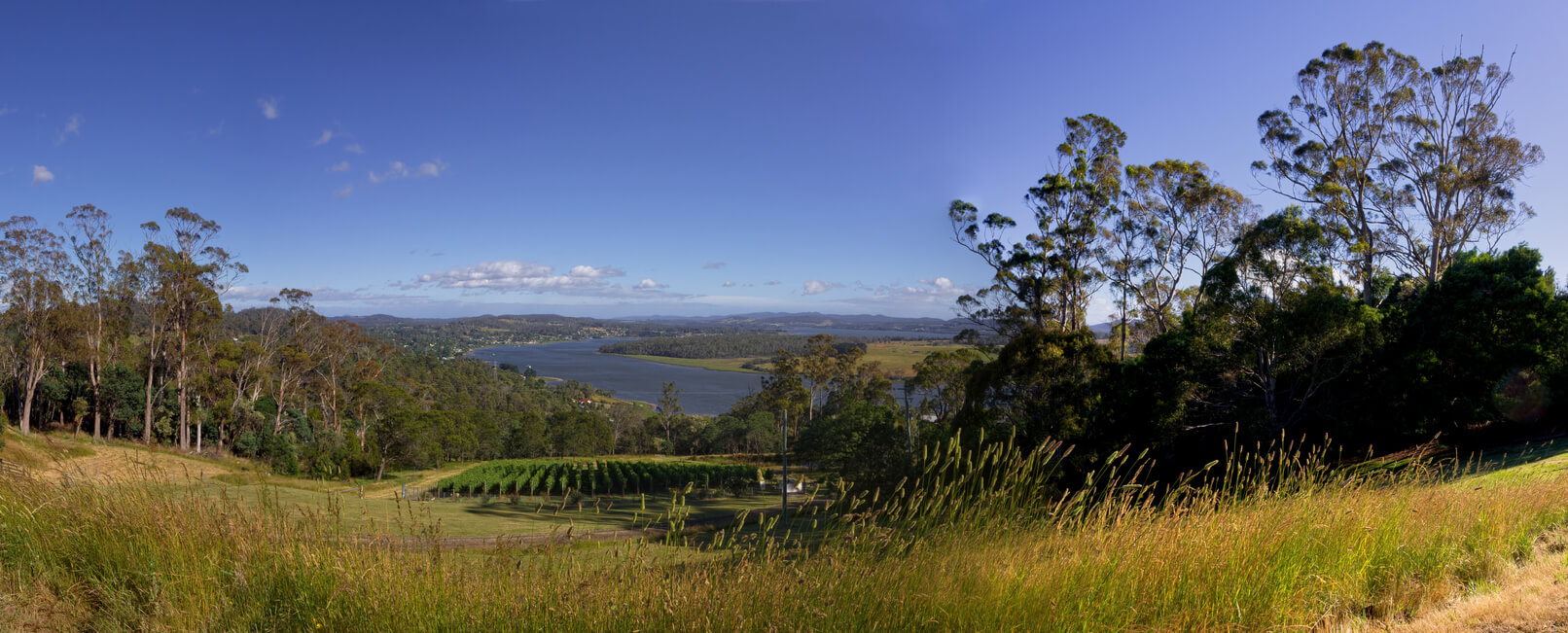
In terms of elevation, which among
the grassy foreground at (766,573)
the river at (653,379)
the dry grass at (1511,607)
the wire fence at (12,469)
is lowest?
the river at (653,379)

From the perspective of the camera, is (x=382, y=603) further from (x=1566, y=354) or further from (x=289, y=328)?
(x=289, y=328)

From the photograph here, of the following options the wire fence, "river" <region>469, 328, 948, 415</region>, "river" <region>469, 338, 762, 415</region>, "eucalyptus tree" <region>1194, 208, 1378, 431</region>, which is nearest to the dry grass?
the wire fence

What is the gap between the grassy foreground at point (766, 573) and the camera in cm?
236

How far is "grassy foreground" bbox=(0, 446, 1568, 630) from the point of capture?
2.36 metres

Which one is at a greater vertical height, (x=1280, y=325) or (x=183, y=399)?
(x=1280, y=325)

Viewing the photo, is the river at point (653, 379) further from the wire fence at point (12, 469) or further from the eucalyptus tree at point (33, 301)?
the wire fence at point (12, 469)

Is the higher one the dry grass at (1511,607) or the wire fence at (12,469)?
the wire fence at (12,469)

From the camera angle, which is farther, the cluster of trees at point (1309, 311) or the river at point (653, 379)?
the river at point (653, 379)

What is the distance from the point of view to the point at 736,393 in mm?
121438

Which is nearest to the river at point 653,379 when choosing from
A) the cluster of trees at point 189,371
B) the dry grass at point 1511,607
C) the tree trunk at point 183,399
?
the cluster of trees at point 189,371

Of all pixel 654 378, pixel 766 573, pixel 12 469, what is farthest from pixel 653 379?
pixel 766 573

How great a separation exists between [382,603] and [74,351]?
39.5 m

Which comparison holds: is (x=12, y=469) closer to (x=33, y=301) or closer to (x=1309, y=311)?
(x=1309, y=311)

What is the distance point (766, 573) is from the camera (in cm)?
247
